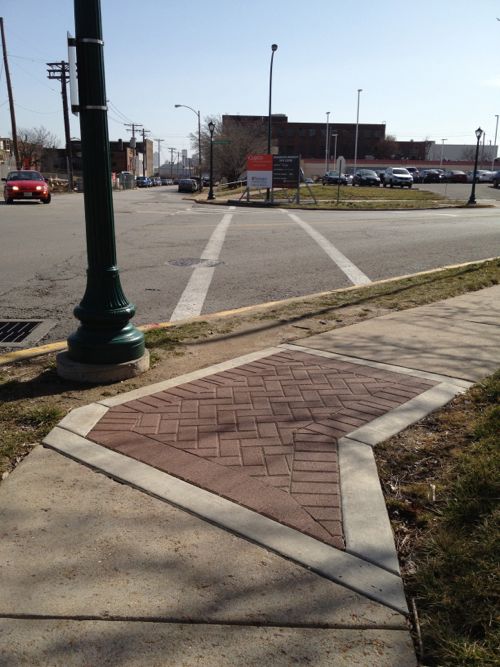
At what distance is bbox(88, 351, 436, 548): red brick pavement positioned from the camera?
299 cm

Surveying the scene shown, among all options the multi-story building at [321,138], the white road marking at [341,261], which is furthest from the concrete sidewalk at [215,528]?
the multi-story building at [321,138]

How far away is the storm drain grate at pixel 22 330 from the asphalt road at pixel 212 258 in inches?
4.8

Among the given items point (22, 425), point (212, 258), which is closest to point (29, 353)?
point (22, 425)

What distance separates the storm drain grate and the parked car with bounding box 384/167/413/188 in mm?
49738

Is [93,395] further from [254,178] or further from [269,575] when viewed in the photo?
[254,178]

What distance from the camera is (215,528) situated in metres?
2.72

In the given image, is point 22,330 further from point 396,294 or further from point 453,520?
point 453,520

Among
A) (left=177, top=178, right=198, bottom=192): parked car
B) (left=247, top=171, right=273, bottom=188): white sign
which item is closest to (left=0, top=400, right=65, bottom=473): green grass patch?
(left=247, top=171, right=273, bottom=188): white sign

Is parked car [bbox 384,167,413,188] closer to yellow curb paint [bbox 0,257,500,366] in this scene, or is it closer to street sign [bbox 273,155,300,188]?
street sign [bbox 273,155,300,188]

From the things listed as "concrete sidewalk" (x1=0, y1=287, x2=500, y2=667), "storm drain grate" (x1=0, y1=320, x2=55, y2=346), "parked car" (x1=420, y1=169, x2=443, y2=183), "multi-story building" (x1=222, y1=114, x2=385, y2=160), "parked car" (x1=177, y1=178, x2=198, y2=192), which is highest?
"multi-story building" (x1=222, y1=114, x2=385, y2=160)

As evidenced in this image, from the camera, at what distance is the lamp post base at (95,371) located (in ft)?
14.8

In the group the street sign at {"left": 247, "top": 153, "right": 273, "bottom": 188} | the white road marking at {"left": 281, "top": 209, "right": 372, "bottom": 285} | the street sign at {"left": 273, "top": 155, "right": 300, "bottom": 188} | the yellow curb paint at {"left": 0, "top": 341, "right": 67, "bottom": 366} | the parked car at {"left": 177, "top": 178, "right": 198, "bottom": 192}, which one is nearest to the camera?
the yellow curb paint at {"left": 0, "top": 341, "right": 67, "bottom": 366}

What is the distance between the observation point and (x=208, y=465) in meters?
3.27

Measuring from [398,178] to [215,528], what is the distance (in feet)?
174
